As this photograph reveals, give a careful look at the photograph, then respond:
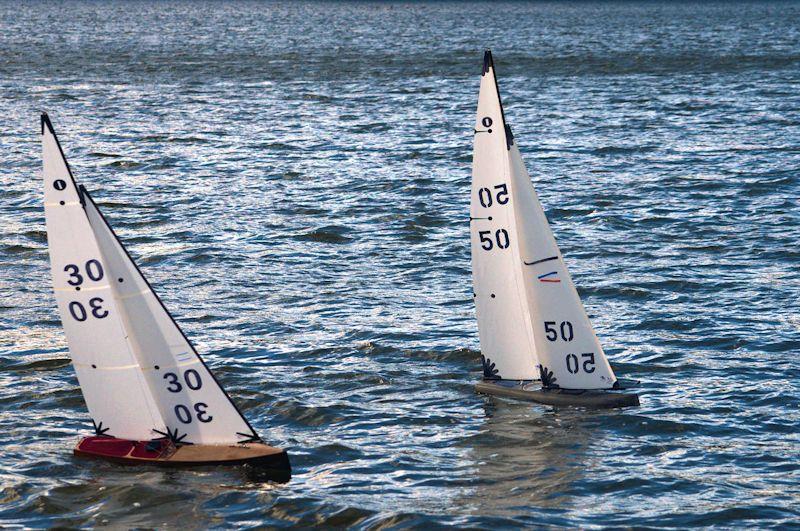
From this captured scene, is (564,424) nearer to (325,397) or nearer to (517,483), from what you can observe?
(517,483)

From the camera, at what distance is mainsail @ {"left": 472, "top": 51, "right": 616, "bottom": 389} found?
24906mm

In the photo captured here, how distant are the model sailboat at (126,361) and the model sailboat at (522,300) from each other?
591 cm

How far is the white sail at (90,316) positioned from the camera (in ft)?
69.5

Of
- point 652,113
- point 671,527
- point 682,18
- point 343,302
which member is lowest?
point 671,527

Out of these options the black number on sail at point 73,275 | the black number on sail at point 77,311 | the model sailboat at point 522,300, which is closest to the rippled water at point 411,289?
the model sailboat at point 522,300

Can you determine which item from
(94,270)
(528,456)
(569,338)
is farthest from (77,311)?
(569,338)

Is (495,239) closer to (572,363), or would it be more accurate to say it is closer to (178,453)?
(572,363)

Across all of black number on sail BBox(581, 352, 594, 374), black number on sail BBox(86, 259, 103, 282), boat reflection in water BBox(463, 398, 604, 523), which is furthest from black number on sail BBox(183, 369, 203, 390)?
black number on sail BBox(581, 352, 594, 374)

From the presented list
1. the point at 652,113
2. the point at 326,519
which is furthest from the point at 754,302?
the point at 652,113

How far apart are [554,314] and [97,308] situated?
9.31 meters

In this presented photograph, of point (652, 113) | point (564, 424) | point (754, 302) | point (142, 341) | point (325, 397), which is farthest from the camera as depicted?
point (652, 113)

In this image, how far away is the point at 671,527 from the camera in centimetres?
2069

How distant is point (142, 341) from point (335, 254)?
18.0 meters

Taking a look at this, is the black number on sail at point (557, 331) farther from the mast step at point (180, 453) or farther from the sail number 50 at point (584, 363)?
the mast step at point (180, 453)
